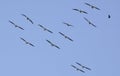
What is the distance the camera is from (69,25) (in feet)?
506

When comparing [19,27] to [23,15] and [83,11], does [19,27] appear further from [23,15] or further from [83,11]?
[83,11]

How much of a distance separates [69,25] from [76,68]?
370 inches

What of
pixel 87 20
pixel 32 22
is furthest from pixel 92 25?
pixel 32 22

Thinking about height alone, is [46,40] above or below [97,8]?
below

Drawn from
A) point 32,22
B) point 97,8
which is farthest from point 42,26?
point 97,8

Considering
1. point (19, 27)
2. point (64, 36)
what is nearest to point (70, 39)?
point (64, 36)

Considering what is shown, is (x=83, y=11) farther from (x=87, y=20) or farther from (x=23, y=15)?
(x=23, y=15)

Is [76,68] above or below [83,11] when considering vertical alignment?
below

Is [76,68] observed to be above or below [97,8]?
below

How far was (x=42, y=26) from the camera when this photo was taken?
15438 cm

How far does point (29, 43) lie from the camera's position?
154m

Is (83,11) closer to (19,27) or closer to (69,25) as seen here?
(69,25)

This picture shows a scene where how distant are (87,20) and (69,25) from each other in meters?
4.06

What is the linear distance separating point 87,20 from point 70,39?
5.68 metres
